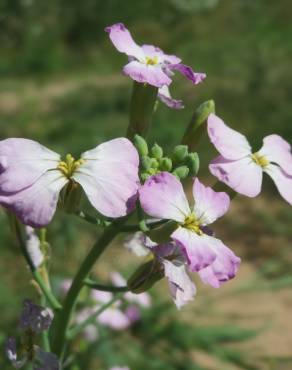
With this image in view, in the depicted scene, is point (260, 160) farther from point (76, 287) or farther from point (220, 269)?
point (76, 287)

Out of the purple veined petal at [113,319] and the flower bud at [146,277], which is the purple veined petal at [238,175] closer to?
the flower bud at [146,277]

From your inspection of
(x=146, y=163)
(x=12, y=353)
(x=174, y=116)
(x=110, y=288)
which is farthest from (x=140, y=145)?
(x=174, y=116)

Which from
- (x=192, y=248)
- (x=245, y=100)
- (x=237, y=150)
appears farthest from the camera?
(x=245, y=100)

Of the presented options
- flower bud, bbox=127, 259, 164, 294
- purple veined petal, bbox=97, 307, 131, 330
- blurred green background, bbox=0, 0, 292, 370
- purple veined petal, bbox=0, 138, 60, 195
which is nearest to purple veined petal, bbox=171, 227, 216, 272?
flower bud, bbox=127, 259, 164, 294

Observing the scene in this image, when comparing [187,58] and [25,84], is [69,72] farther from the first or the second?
[187,58]

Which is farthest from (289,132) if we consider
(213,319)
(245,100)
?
(213,319)
